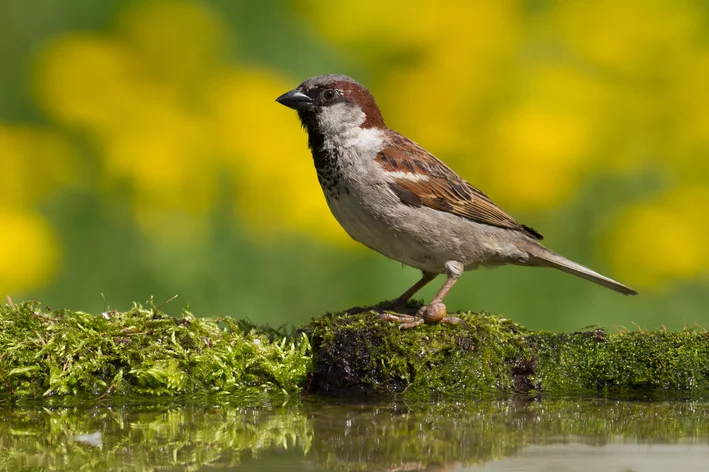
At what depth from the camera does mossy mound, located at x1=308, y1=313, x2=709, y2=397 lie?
15.3 feet

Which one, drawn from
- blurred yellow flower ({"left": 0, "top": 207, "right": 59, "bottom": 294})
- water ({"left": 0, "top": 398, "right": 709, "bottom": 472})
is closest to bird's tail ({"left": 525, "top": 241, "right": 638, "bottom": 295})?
water ({"left": 0, "top": 398, "right": 709, "bottom": 472})

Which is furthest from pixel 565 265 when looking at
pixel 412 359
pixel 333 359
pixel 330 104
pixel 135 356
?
pixel 135 356

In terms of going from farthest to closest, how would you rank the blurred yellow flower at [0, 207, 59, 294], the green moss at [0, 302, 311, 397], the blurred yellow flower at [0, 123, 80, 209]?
the blurred yellow flower at [0, 123, 80, 209] < the blurred yellow flower at [0, 207, 59, 294] < the green moss at [0, 302, 311, 397]

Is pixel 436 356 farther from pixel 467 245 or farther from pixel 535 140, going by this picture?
pixel 535 140

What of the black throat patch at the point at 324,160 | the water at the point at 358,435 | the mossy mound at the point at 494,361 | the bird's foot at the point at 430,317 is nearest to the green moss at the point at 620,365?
the mossy mound at the point at 494,361

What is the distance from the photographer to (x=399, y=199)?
5.51 m

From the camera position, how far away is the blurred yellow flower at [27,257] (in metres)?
7.14

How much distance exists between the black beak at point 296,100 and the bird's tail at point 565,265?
1.68 metres

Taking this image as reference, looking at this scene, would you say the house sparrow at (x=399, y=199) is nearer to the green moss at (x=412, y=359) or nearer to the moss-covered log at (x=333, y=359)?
the green moss at (x=412, y=359)

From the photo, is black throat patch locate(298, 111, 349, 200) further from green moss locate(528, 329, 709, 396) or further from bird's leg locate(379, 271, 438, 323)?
green moss locate(528, 329, 709, 396)

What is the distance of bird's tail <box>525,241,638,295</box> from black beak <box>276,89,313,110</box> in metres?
1.68

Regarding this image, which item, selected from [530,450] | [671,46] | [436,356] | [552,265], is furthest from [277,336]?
[671,46]

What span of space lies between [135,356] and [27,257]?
2.90 metres

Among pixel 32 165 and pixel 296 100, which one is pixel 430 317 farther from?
pixel 32 165
